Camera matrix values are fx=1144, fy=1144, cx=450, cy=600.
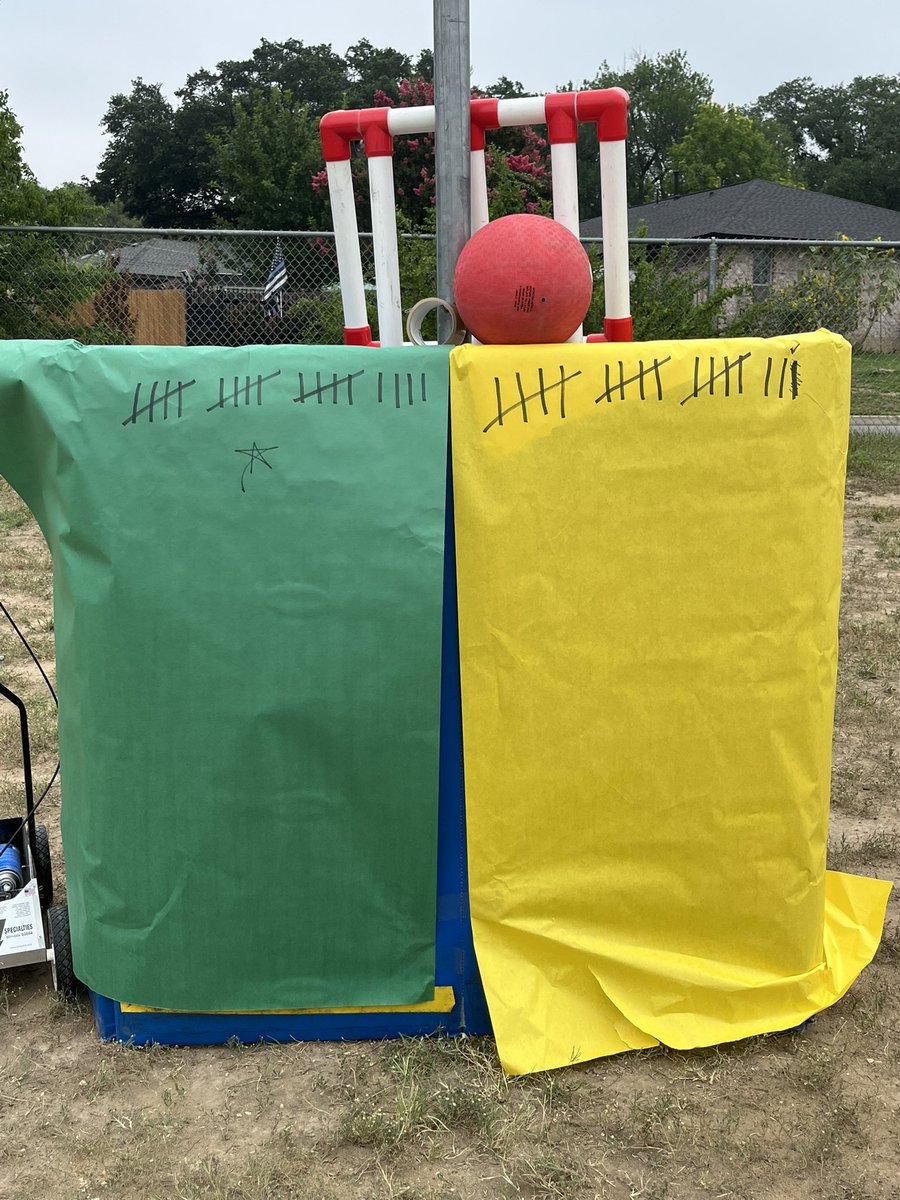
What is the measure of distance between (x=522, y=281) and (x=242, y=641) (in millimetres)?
845

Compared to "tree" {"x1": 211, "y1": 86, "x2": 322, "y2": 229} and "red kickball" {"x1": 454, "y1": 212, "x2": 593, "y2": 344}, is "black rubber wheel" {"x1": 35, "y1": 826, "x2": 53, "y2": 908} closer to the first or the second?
"red kickball" {"x1": 454, "y1": 212, "x2": 593, "y2": 344}

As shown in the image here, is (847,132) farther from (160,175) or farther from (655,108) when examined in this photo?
(160,175)

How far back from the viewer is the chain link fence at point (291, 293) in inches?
322

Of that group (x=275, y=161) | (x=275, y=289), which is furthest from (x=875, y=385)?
(x=275, y=161)

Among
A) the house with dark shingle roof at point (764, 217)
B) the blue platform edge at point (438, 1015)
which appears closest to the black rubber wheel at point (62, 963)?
the blue platform edge at point (438, 1015)

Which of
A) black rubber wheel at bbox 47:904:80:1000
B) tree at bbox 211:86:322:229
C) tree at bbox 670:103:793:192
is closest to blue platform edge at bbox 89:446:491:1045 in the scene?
black rubber wheel at bbox 47:904:80:1000

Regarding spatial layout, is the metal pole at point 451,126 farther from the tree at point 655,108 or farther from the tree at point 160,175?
the tree at point 655,108

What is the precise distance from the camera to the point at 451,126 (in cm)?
231

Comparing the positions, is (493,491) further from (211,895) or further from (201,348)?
(211,895)

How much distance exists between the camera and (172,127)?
4800cm

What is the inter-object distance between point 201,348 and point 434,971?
131 centimetres

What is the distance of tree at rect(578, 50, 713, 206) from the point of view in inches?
2452

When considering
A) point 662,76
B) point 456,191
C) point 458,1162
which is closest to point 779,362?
point 456,191

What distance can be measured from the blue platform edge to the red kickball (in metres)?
0.72
